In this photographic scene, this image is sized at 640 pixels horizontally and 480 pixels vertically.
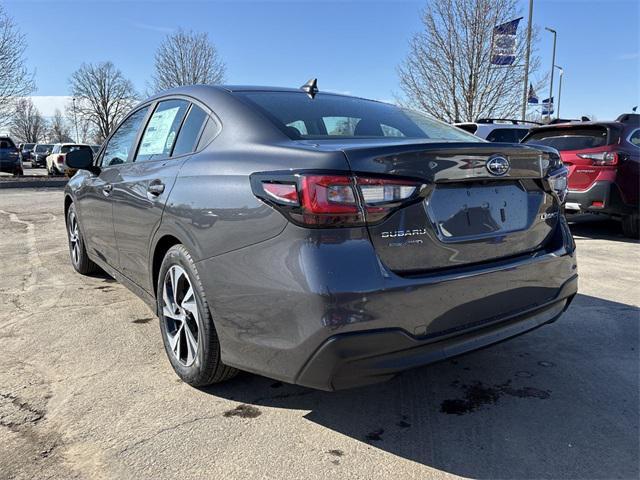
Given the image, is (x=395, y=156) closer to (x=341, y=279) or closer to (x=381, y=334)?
(x=341, y=279)

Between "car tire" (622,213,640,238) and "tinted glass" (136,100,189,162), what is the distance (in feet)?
21.8

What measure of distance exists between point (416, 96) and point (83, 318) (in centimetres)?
1765

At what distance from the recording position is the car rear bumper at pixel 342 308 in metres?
1.93

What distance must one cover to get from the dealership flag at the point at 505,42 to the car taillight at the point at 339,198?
15.9 m

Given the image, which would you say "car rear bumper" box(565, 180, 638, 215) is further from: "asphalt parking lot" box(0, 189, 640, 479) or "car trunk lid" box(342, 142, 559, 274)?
"car trunk lid" box(342, 142, 559, 274)

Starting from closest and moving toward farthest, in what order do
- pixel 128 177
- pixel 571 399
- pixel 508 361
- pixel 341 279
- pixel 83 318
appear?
pixel 341 279 < pixel 571 399 < pixel 508 361 < pixel 128 177 < pixel 83 318

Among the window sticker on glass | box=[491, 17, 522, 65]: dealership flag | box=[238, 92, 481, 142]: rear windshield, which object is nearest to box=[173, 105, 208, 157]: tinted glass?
the window sticker on glass

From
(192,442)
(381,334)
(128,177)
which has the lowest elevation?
(192,442)

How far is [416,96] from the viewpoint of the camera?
64.3 feet

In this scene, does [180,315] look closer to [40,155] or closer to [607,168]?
[607,168]

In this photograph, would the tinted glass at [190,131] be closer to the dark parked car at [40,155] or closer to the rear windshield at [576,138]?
the rear windshield at [576,138]

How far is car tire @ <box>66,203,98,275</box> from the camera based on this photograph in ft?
16.5

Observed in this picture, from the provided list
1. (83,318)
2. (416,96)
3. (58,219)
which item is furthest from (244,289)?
(416,96)

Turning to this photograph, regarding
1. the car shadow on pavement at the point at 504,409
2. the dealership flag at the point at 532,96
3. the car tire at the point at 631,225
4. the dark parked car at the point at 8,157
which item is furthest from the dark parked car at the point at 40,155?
the car shadow on pavement at the point at 504,409
